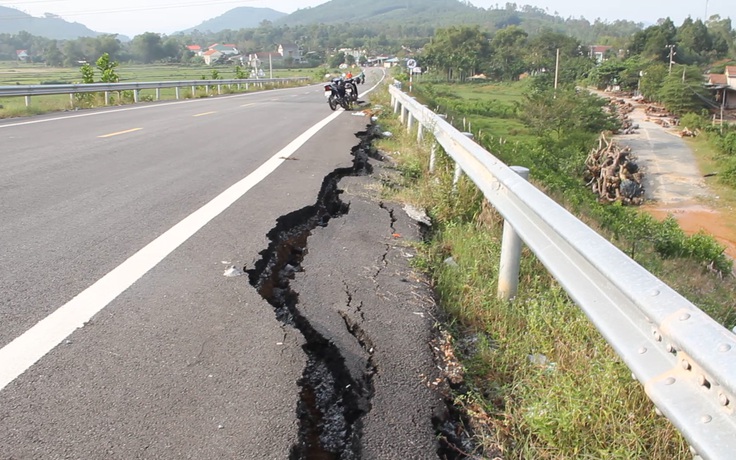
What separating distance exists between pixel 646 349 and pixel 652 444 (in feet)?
1.86

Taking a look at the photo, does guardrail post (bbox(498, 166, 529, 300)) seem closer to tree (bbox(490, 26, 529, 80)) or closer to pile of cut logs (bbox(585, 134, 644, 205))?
pile of cut logs (bbox(585, 134, 644, 205))

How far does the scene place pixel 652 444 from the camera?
2.33m

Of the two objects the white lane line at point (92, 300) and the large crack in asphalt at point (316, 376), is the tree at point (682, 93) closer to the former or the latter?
the white lane line at point (92, 300)

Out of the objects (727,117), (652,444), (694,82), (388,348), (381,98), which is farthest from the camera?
(694,82)

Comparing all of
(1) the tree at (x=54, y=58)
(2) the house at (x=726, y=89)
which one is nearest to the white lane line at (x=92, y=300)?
(2) the house at (x=726, y=89)

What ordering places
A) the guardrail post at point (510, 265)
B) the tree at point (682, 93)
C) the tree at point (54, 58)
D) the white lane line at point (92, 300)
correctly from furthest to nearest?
the tree at point (54, 58), the tree at point (682, 93), the guardrail post at point (510, 265), the white lane line at point (92, 300)

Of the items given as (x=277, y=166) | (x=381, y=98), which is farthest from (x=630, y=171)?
(x=277, y=166)

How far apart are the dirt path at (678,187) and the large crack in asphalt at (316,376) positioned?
19.7m

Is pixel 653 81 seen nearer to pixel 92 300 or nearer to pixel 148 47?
pixel 92 300

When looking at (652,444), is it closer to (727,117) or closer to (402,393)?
(402,393)

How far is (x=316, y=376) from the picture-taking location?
2.96 metres

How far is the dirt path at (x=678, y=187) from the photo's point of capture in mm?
25672

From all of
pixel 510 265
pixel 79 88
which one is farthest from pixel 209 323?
pixel 79 88

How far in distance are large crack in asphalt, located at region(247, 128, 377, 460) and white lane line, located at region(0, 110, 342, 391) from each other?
68cm
